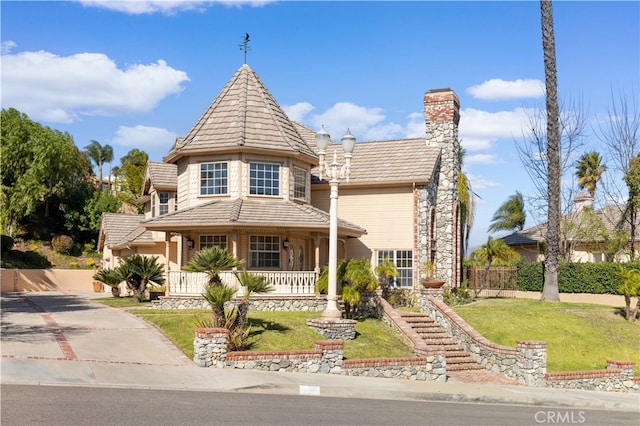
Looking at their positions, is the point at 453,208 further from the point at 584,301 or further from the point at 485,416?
the point at 485,416

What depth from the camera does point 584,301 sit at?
114 ft

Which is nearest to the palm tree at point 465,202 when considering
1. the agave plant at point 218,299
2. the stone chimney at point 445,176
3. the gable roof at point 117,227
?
the stone chimney at point 445,176

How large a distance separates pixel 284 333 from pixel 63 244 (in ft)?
142

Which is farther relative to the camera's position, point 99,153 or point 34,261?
point 99,153

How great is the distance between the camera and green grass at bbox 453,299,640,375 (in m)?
24.2

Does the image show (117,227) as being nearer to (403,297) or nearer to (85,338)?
(403,297)

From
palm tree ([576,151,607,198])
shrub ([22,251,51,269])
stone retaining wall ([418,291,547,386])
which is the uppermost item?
palm tree ([576,151,607,198])

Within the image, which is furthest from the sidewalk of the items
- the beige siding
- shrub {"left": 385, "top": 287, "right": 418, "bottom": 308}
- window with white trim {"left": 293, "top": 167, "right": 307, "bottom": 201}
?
the beige siding

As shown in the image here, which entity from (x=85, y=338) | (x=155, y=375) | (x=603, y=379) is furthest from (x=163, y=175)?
(x=603, y=379)

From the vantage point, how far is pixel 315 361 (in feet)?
60.0

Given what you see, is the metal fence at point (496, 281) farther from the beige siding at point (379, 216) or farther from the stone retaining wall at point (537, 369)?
the stone retaining wall at point (537, 369)

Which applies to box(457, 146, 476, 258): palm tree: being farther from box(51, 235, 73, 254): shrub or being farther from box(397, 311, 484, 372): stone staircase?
box(51, 235, 73, 254): shrub

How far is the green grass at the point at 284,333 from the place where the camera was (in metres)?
20.0

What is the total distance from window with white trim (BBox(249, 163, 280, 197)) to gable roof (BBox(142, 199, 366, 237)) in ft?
1.64
